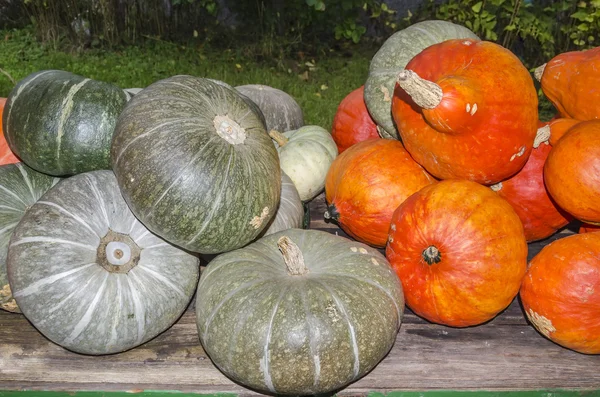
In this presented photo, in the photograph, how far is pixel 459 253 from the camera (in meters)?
2.12

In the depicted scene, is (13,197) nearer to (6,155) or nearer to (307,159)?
(6,155)

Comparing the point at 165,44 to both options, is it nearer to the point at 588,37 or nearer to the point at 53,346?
the point at 588,37

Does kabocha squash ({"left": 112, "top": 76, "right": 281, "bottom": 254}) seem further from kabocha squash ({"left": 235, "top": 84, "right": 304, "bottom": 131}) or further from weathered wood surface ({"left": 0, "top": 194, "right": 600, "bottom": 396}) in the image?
kabocha squash ({"left": 235, "top": 84, "right": 304, "bottom": 131})

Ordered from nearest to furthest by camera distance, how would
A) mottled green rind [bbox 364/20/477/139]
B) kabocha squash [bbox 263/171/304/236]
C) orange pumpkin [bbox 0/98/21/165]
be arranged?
kabocha squash [bbox 263/171/304/236]
orange pumpkin [bbox 0/98/21/165]
mottled green rind [bbox 364/20/477/139]

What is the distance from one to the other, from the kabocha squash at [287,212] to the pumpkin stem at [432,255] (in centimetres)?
69

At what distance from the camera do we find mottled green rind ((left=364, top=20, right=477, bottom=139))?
284cm

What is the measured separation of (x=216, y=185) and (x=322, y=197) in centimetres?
123

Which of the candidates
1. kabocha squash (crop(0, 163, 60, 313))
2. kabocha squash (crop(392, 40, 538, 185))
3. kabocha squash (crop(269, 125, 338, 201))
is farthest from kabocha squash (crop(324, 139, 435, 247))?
kabocha squash (crop(0, 163, 60, 313))

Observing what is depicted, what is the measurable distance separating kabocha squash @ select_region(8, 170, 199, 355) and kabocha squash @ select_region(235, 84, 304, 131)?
5.23ft

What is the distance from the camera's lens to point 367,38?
6.88 metres

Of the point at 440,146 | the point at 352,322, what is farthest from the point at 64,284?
the point at 440,146

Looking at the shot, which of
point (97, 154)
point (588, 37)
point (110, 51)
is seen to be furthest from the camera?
point (110, 51)

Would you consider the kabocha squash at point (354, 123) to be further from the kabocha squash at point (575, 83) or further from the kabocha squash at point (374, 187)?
the kabocha squash at point (575, 83)

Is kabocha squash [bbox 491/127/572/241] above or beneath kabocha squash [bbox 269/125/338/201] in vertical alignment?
above
